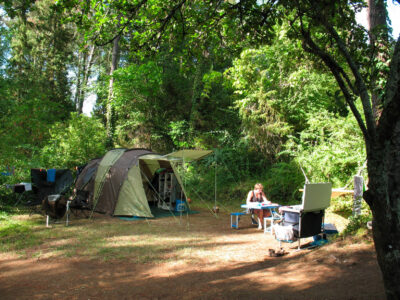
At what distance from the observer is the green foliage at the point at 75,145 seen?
11354 mm

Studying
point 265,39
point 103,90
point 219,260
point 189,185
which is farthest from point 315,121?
point 103,90

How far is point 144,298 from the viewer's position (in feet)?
10.7

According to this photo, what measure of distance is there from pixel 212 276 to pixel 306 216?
1.95 m

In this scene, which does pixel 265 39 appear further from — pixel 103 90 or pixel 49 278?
pixel 103 90

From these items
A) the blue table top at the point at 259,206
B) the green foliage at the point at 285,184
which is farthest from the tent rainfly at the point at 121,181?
the green foliage at the point at 285,184

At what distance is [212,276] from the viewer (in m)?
4.01

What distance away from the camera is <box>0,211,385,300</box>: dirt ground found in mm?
3221

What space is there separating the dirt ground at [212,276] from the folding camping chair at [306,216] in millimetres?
311

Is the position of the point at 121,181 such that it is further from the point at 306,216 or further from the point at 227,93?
the point at 227,93

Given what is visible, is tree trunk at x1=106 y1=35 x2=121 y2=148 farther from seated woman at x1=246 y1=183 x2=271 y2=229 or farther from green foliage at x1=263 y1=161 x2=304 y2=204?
seated woman at x1=246 y1=183 x2=271 y2=229

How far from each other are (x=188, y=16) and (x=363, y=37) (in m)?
2.56

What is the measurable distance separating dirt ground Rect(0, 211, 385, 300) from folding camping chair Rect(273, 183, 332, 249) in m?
0.31

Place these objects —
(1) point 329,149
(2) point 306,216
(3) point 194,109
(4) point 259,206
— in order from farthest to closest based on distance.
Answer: (3) point 194,109, (1) point 329,149, (4) point 259,206, (2) point 306,216

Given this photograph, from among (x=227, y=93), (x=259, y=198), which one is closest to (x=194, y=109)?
(x=227, y=93)
